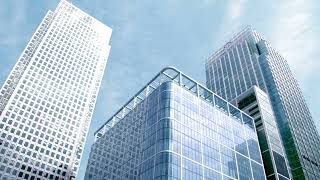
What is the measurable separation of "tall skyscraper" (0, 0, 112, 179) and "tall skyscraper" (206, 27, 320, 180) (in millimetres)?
72531

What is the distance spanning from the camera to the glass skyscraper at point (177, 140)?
83750 millimetres

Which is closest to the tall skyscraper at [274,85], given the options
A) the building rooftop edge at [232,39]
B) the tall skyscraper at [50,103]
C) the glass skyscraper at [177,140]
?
the building rooftop edge at [232,39]

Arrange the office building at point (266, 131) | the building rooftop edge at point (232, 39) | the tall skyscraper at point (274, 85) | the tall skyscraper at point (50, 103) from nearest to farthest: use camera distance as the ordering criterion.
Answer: the office building at point (266, 131) → the tall skyscraper at point (274, 85) → the tall skyscraper at point (50, 103) → the building rooftop edge at point (232, 39)

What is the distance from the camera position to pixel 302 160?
128m

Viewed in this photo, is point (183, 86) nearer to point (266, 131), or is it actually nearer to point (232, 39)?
point (266, 131)

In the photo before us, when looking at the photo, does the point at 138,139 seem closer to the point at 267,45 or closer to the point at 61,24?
the point at 267,45

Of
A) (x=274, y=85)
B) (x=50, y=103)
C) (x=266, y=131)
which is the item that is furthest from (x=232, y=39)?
(x=50, y=103)

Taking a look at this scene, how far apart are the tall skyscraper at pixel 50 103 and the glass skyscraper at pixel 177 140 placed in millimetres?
35660

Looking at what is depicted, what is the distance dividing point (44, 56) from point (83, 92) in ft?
90.8

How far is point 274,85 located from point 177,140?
268ft

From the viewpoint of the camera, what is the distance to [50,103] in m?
158

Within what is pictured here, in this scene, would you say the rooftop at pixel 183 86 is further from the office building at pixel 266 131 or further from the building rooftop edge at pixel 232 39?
the building rooftop edge at pixel 232 39

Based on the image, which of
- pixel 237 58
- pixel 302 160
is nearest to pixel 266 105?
pixel 302 160

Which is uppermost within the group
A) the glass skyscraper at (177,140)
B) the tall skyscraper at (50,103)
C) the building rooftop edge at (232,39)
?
the building rooftop edge at (232,39)
